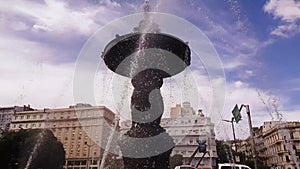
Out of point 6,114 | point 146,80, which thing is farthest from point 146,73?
point 6,114

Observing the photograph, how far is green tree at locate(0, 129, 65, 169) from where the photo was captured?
1320 inches

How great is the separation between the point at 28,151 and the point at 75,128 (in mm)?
47043

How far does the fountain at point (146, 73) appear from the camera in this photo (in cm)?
815

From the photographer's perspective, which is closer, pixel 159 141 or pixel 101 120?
pixel 159 141

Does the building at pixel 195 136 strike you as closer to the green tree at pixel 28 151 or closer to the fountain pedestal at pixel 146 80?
the green tree at pixel 28 151

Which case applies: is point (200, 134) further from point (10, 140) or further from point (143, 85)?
point (143, 85)

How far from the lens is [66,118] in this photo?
84.3 meters

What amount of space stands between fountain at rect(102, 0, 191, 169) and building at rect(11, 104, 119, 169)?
58.8m

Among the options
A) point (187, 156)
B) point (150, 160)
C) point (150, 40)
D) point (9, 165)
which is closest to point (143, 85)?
point (150, 40)

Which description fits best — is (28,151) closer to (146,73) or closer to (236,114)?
(236,114)

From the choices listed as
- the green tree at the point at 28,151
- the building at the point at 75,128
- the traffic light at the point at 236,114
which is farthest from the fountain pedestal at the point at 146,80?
the building at the point at 75,128

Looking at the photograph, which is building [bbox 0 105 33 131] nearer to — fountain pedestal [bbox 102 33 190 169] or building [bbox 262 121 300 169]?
building [bbox 262 121 300 169]

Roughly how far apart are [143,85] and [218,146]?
2318 inches

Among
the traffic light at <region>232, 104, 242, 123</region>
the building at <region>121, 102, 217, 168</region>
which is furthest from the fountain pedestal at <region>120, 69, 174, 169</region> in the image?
the building at <region>121, 102, 217, 168</region>
